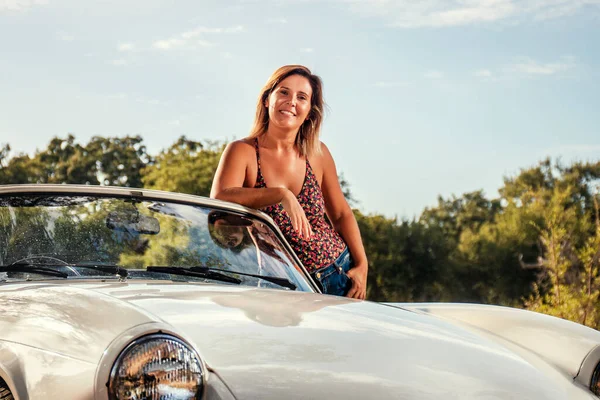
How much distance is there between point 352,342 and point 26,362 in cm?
103

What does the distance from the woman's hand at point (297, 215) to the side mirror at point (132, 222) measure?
81 cm

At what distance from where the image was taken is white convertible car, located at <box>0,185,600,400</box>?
2.46 meters

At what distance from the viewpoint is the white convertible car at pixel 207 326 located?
246 centimetres

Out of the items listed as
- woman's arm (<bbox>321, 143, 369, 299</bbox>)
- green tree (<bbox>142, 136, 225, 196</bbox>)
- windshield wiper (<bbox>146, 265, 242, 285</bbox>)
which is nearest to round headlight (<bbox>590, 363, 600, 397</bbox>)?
windshield wiper (<bbox>146, 265, 242, 285</bbox>)

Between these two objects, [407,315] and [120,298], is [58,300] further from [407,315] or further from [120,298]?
[407,315]

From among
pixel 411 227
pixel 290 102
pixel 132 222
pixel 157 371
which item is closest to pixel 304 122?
pixel 290 102

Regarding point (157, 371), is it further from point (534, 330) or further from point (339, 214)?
point (339, 214)

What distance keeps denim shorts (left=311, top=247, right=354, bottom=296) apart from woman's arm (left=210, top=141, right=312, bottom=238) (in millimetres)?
255

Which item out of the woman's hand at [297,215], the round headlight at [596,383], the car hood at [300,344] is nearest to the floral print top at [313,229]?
the woman's hand at [297,215]

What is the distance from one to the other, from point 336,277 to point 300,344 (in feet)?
7.67

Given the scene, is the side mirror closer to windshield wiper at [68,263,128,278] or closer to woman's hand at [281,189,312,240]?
windshield wiper at [68,263,128,278]

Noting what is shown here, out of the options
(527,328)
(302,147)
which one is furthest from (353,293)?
(527,328)

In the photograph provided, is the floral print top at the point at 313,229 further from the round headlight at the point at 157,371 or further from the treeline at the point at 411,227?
the treeline at the point at 411,227

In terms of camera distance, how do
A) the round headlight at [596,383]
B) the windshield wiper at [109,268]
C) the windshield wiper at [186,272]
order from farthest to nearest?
the windshield wiper at [186,272], the windshield wiper at [109,268], the round headlight at [596,383]
